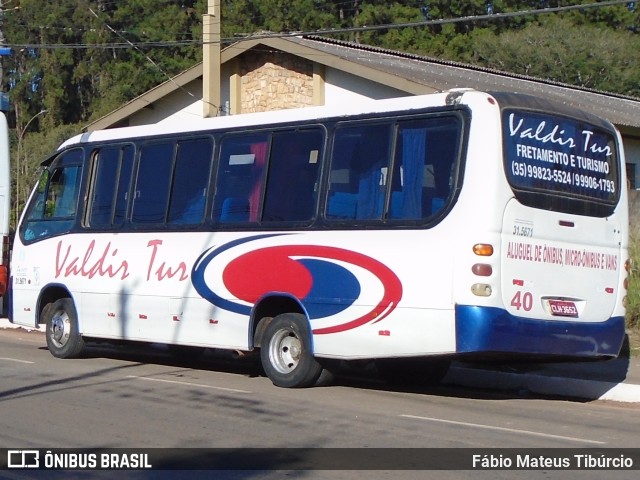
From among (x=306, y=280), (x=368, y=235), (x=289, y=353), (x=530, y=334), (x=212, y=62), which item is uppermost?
(x=212, y=62)

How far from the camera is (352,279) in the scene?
38.7ft

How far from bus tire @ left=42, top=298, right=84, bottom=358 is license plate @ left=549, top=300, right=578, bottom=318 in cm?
701

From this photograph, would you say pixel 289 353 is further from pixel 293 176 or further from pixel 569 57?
pixel 569 57

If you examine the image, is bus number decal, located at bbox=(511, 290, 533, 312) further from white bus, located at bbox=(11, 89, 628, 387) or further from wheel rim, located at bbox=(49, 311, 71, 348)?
wheel rim, located at bbox=(49, 311, 71, 348)

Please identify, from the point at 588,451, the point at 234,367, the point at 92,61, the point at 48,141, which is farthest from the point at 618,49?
the point at 588,451

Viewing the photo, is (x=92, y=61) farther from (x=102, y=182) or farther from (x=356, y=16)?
(x=102, y=182)

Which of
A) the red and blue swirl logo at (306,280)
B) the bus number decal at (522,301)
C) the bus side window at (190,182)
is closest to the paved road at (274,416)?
the red and blue swirl logo at (306,280)

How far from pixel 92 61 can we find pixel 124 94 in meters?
5.23

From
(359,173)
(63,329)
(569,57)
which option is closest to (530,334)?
(359,173)

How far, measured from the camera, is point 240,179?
43.4 ft

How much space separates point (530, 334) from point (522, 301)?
0.35 meters

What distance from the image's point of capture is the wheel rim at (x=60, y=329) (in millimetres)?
15477

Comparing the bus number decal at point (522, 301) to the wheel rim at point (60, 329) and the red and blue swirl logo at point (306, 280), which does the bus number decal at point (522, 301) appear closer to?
the red and blue swirl logo at point (306, 280)

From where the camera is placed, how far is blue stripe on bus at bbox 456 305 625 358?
10.6 m
